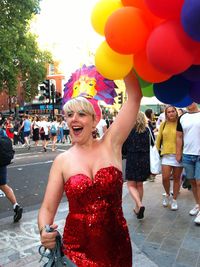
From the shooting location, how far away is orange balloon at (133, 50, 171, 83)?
197 cm

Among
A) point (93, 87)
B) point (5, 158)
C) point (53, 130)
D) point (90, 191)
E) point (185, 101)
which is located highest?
point (93, 87)

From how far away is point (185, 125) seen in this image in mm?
5125

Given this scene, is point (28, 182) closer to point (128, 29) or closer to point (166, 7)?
point (128, 29)

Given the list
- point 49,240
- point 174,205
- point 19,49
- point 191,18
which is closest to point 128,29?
point 191,18

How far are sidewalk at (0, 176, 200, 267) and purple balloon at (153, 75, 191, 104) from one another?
2.24 m

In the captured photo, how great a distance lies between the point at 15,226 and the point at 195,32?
4.27m

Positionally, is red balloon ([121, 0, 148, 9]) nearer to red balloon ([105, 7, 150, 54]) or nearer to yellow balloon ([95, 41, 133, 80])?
red balloon ([105, 7, 150, 54])

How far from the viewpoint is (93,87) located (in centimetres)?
266

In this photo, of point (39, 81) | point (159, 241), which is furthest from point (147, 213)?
point (39, 81)

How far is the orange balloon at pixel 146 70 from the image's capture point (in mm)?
1970

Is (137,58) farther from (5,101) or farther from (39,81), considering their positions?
(5,101)

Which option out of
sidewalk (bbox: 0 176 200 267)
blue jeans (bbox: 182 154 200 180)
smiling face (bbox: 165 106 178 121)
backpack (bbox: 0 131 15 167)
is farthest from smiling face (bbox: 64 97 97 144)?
smiling face (bbox: 165 106 178 121)

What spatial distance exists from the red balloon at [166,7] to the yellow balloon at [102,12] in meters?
0.34

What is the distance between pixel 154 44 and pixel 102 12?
1.59ft
